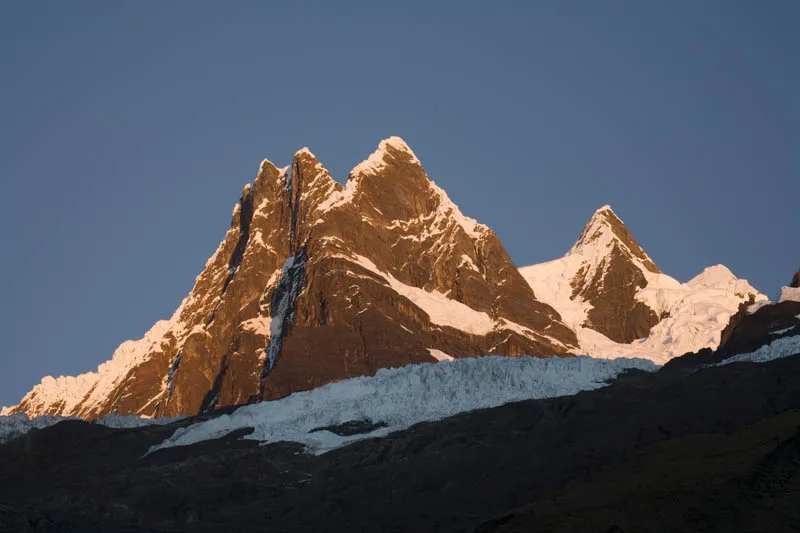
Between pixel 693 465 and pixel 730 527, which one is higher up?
pixel 693 465

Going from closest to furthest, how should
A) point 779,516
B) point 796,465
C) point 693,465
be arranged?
1. point 779,516
2. point 796,465
3. point 693,465

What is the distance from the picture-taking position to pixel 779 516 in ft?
550

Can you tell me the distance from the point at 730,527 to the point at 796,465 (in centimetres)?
1601

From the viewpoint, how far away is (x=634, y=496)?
18850 centimetres

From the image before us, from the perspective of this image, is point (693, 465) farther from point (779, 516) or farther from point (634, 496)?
point (779, 516)

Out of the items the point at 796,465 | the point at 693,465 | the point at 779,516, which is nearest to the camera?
the point at 779,516

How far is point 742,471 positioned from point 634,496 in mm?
12028

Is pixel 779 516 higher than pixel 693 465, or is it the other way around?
pixel 693 465

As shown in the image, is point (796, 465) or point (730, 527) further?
point (796, 465)

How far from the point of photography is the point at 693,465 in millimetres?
199500

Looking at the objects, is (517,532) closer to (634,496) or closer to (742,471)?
(634,496)

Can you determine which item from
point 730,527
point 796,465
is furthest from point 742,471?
point 730,527

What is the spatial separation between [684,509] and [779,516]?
12542 millimetres

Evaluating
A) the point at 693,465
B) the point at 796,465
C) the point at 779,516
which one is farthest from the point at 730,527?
the point at 693,465
